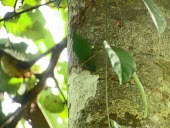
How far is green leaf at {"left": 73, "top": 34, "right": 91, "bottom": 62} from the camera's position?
779 mm

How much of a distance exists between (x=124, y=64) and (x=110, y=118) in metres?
0.13

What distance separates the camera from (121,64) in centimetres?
61

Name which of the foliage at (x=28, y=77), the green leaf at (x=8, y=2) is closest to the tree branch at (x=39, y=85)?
the foliage at (x=28, y=77)

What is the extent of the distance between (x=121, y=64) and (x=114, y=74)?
0.14 metres

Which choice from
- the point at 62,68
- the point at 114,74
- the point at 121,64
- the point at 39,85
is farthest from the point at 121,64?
the point at 62,68

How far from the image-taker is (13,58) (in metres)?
1.34

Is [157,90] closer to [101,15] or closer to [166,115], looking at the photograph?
[166,115]

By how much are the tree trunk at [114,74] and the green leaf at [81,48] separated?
0.05 ft

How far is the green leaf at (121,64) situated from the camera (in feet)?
1.96

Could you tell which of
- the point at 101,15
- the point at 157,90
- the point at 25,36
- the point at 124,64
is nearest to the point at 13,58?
the point at 25,36

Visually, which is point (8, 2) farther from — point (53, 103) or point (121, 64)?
point (121, 64)

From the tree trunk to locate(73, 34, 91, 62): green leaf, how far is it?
0.01 meters

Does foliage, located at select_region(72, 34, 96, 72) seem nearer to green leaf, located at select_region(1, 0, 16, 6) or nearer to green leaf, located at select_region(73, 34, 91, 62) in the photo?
green leaf, located at select_region(73, 34, 91, 62)

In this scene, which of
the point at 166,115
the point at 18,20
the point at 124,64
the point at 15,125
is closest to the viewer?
the point at 124,64
